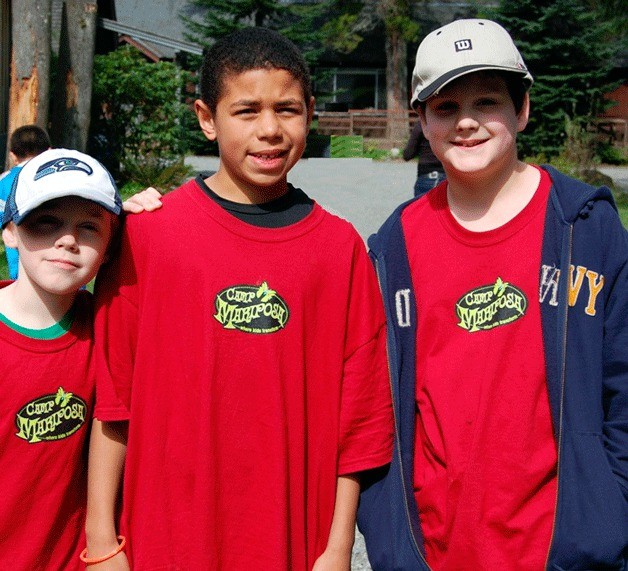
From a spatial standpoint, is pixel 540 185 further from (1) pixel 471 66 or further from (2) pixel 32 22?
(2) pixel 32 22

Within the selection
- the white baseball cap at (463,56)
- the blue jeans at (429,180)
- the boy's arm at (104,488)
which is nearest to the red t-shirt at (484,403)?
the white baseball cap at (463,56)

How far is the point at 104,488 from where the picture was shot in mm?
2268

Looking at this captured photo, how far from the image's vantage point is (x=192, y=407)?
88.0 inches

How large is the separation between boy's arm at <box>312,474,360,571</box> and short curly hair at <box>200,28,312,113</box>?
1069 millimetres

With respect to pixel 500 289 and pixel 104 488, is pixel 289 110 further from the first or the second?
pixel 104 488

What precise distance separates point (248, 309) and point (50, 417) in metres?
0.61

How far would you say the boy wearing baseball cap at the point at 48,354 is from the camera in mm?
2266

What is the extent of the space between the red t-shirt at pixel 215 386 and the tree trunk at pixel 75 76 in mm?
11707

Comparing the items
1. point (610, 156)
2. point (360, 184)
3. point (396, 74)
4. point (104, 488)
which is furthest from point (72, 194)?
point (396, 74)

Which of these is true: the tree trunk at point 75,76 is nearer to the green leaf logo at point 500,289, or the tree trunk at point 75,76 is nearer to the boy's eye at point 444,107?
the boy's eye at point 444,107

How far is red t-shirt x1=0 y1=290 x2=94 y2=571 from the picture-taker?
2.29 meters

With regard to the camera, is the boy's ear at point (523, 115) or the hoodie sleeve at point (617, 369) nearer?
the hoodie sleeve at point (617, 369)

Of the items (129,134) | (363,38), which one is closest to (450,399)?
(129,134)

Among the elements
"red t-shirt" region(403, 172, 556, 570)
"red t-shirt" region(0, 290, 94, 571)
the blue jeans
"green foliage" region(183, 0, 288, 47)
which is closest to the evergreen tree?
"green foliage" region(183, 0, 288, 47)
